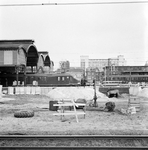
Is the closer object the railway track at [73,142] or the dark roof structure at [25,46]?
the railway track at [73,142]

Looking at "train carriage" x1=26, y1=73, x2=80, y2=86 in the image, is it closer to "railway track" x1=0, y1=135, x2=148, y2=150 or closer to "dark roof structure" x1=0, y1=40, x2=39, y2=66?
"dark roof structure" x1=0, y1=40, x2=39, y2=66

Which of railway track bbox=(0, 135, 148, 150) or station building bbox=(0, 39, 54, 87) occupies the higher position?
station building bbox=(0, 39, 54, 87)

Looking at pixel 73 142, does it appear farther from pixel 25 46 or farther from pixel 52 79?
pixel 25 46

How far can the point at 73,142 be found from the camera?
9047 millimetres

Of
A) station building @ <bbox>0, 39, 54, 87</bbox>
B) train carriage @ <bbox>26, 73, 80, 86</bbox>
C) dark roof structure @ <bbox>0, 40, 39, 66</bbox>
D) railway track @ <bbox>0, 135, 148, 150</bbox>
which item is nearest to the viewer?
railway track @ <bbox>0, 135, 148, 150</bbox>

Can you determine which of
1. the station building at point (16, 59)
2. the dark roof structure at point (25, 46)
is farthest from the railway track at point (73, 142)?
the dark roof structure at point (25, 46)

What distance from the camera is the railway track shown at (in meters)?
8.22

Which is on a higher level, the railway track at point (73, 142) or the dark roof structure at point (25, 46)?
the dark roof structure at point (25, 46)

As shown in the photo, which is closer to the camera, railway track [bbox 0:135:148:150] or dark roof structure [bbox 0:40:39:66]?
railway track [bbox 0:135:148:150]

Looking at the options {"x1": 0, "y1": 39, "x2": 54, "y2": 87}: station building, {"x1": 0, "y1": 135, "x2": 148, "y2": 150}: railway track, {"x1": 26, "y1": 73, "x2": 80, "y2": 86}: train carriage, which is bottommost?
{"x1": 0, "y1": 135, "x2": 148, "y2": 150}: railway track

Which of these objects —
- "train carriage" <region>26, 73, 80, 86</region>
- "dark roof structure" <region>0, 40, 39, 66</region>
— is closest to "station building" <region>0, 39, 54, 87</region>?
"dark roof structure" <region>0, 40, 39, 66</region>

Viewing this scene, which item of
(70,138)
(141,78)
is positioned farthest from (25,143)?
(141,78)

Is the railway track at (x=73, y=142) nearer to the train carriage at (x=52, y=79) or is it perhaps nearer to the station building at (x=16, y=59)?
the station building at (x=16, y=59)

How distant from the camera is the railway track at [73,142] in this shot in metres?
8.22
